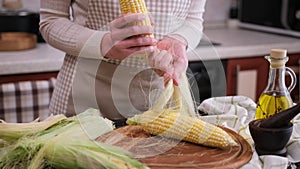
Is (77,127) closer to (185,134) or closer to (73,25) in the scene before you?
(185,134)

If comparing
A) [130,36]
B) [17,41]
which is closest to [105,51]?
[130,36]

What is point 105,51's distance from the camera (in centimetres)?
112

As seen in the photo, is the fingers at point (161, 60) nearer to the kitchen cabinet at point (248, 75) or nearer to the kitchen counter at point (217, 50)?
the kitchen counter at point (217, 50)

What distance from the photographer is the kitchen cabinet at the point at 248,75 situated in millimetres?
2271

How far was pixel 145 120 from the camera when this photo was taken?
98 cm

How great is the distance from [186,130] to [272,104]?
21cm

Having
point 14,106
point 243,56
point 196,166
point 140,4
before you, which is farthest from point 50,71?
point 196,166

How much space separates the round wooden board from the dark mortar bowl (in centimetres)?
3

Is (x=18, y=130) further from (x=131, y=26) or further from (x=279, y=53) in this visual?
(x=279, y=53)

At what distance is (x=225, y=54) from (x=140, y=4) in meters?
1.28

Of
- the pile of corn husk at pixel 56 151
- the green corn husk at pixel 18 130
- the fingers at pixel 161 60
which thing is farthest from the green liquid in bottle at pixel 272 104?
the green corn husk at pixel 18 130

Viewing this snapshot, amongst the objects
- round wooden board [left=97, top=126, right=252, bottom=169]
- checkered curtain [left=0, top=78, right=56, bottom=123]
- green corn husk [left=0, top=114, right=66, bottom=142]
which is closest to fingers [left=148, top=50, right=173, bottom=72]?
round wooden board [left=97, top=126, right=252, bottom=169]

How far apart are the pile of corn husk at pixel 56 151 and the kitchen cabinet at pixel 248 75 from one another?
1.45 metres

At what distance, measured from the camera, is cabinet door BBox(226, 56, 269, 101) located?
89.4 inches
